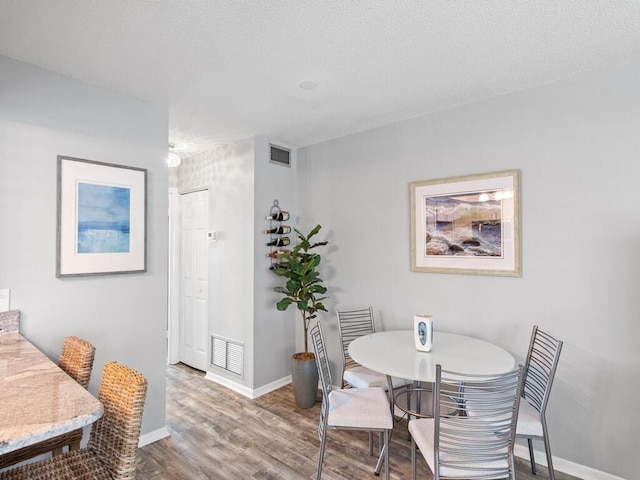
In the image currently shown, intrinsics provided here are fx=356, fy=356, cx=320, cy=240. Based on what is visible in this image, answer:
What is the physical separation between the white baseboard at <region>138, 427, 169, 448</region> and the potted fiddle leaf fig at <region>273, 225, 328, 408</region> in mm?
1125

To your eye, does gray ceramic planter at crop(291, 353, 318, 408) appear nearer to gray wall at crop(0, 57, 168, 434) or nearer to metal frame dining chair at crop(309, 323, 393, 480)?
metal frame dining chair at crop(309, 323, 393, 480)

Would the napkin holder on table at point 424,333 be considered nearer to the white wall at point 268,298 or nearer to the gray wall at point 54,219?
the white wall at point 268,298

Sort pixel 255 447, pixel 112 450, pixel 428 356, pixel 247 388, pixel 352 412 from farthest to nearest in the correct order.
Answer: pixel 247 388 → pixel 255 447 → pixel 428 356 → pixel 352 412 → pixel 112 450

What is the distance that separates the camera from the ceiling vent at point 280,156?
382 centimetres

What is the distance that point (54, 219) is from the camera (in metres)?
2.27

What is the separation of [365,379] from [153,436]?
166 cm

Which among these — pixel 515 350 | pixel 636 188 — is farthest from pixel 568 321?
pixel 636 188

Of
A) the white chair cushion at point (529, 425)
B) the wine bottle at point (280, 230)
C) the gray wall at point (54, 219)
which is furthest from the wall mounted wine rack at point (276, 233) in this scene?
the white chair cushion at point (529, 425)

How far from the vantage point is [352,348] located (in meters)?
2.46

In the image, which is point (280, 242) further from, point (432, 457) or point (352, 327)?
point (432, 457)

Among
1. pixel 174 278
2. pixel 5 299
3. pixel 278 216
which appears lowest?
pixel 174 278

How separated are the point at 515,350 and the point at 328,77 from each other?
7.61 ft

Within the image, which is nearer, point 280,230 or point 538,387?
point 538,387

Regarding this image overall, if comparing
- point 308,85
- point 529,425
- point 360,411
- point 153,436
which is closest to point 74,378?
point 153,436
